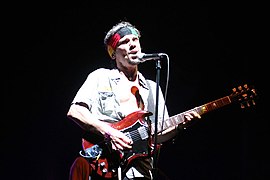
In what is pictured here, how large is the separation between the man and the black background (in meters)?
1.04

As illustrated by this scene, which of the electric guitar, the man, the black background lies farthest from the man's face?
the black background

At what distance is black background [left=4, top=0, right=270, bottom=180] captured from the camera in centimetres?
375

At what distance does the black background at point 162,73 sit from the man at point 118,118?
1.04 metres

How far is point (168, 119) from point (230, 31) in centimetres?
169

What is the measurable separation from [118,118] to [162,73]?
161cm

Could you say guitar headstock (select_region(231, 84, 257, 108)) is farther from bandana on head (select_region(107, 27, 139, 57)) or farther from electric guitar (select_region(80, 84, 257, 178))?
bandana on head (select_region(107, 27, 139, 57))

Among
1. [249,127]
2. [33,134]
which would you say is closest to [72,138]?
[33,134]

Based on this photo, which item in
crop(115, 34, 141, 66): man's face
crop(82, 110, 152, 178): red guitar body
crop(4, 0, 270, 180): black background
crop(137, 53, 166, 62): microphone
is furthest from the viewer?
crop(4, 0, 270, 180): black background

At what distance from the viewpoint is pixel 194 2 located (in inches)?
164

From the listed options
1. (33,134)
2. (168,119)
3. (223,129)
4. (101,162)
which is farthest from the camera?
(223,129)

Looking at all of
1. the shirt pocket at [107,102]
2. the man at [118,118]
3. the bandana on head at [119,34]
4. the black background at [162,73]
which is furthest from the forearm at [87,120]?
the black background at [162,73]

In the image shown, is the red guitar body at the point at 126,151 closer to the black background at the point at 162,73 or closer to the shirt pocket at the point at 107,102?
the shirt pocket at the point at 107,102

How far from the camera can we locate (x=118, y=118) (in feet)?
8.79

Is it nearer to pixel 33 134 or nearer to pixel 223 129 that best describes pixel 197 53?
pixel 223 129
